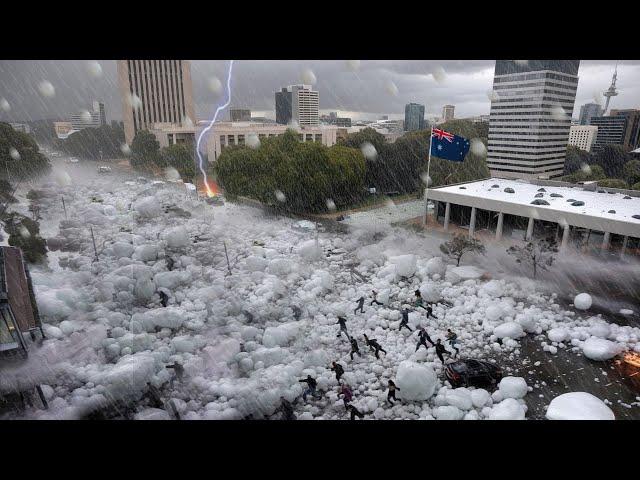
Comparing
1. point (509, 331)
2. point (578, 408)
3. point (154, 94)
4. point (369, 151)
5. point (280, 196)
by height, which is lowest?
point (578, 408)

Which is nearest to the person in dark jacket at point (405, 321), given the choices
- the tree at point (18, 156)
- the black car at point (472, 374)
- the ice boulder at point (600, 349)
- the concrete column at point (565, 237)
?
the black car at point (472, 374)

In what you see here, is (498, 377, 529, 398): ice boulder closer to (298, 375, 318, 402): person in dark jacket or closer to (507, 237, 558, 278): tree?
(298, 375, 318, 402): person in dark jacket

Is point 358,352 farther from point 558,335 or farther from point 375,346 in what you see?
point 558,335

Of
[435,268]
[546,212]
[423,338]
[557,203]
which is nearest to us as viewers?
[423,338]

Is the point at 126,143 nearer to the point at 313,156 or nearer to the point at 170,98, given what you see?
the point at 170,98

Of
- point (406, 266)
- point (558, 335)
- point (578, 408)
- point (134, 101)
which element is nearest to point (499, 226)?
point (406, 266)

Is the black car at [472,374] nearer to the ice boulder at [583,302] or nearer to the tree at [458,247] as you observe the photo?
the ice boulder at [583,302]
